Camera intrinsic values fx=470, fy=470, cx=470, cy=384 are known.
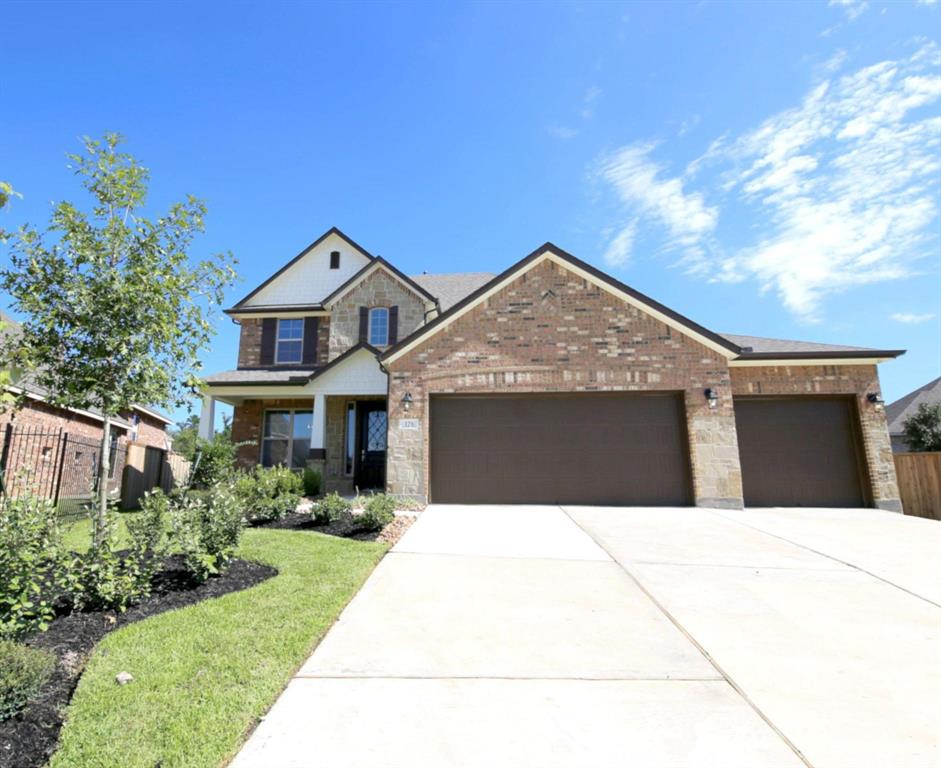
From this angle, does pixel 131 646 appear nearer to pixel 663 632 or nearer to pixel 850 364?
pixel 663 632

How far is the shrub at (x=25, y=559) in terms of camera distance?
3359mm

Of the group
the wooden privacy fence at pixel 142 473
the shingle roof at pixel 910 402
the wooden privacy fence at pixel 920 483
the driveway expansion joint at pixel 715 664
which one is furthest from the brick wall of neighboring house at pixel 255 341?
the shingle roof at pixel 910 402

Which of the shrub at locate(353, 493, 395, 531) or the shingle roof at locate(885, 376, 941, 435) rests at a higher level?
the shingle roof at locate(885, 376, 941, 435)

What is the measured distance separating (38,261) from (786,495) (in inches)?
545

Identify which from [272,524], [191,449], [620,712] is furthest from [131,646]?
[191,449]

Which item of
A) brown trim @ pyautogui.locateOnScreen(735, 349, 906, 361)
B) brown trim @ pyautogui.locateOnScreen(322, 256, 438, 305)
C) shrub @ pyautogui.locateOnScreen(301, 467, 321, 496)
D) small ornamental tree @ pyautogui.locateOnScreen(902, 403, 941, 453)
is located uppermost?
brown trim @ pyautogui.locateOnScreen(322, 256, 438, 305)

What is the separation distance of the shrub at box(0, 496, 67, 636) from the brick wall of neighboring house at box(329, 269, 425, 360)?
11.7 meters

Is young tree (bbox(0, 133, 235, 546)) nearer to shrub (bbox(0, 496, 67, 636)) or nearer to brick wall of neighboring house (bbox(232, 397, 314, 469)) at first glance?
shrub (bbox(0, 496, 67, 636))

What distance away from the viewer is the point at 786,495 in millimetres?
10961

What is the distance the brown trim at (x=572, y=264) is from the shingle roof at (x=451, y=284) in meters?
5.30

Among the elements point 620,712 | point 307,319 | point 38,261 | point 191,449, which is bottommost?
point 620,712

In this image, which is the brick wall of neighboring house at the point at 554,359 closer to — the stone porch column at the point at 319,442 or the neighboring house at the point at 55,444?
the stone porch column at the point at 319,442

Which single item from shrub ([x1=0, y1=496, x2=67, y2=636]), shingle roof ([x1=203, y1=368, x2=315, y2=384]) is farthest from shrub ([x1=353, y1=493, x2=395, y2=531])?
shingle roof ([x1=203, y1=368, x2=315, y2=384])

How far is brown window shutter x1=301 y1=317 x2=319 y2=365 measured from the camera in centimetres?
1603
